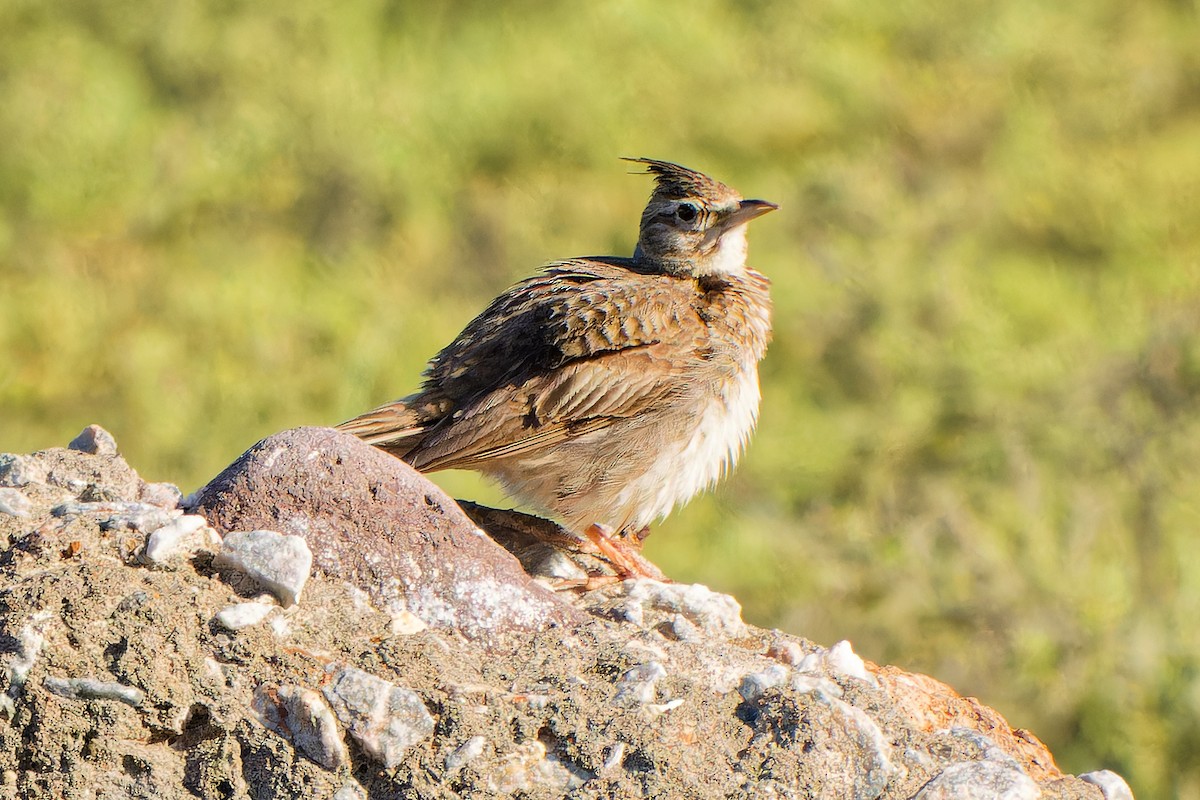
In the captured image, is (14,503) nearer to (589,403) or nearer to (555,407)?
(555,407)

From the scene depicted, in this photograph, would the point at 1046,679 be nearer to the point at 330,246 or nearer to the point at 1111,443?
the point at 1111,443

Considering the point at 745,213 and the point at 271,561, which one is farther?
the point at 745,213

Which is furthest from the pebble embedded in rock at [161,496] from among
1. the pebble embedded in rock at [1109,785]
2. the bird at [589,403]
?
the pebble embedded in rock at [1109,785]

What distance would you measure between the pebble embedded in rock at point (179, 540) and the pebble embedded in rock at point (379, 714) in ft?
1.48

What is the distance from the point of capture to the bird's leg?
14.4ft

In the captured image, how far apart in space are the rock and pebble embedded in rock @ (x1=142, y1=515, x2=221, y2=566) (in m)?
0.08

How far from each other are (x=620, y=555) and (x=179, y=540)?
170 cm

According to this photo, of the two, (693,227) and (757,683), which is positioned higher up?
(693,227)

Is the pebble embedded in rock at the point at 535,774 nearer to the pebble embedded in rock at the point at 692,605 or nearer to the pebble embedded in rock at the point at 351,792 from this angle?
the pebble embedded in rock at the point at 351,792

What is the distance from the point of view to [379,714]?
2.91 meters

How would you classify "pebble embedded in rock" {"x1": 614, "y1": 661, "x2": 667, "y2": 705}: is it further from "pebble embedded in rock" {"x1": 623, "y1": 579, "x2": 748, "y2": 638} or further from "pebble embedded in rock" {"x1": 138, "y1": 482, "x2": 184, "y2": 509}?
"pebble embedded in rock" {"x1": 138, "y1": 482, "x2": 184, "y2": 509}

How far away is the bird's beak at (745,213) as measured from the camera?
18.4ft

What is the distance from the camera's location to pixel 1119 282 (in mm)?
10391

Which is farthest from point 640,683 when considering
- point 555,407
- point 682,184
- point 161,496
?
point 682,184
